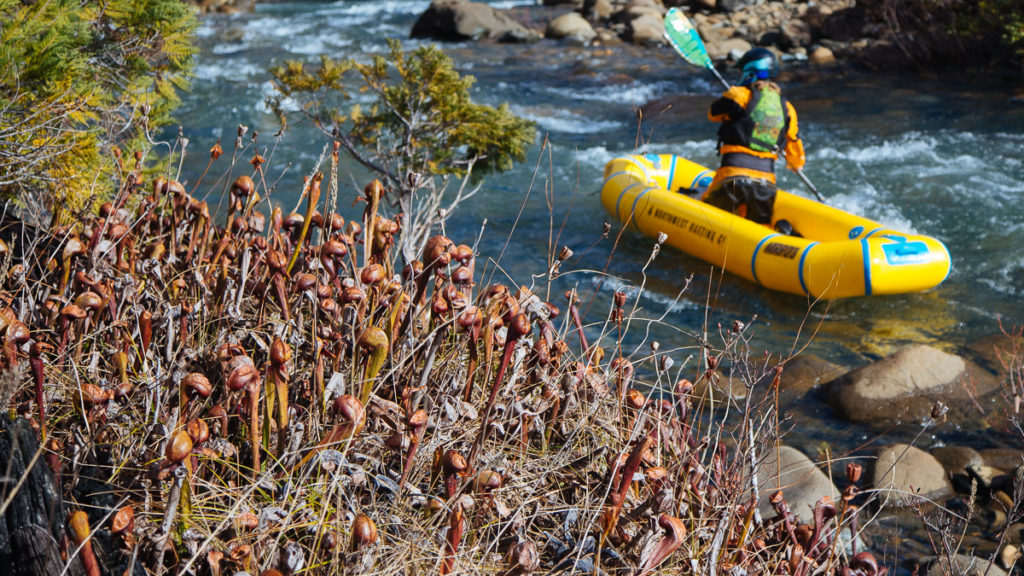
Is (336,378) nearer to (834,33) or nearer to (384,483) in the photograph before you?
(384,483)

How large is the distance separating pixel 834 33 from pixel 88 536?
14118 millimetres

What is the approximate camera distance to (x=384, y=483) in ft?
6.15

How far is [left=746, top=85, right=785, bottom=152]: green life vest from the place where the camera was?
6715mm

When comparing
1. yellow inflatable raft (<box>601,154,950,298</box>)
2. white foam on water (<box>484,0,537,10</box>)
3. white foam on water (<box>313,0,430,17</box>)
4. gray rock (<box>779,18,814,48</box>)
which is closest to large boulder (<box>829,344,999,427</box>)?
yellow inflatable raft (<box>601,154,950,298</box>)

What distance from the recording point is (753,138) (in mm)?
6820

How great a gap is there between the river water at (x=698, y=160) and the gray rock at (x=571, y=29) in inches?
20.1

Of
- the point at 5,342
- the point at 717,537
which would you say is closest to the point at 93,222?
the point at 5,342

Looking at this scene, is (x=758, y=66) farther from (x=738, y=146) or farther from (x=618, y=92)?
(x=618, y=92)

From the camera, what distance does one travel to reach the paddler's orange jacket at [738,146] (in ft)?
22.2

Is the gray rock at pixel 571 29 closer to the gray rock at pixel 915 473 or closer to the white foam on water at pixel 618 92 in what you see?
the white foam on water at pixel 618 92

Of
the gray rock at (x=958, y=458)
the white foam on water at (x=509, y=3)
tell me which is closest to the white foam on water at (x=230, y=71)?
the white foam on water at (x=509, y=3)

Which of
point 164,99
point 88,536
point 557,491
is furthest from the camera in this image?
point 164,99

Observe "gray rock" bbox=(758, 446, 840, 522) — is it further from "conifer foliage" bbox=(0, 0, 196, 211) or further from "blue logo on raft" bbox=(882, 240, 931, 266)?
"conifer foliage" bbox=(0, 0, 196, 211)

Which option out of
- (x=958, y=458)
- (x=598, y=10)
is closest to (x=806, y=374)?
(x=958, y=458)
